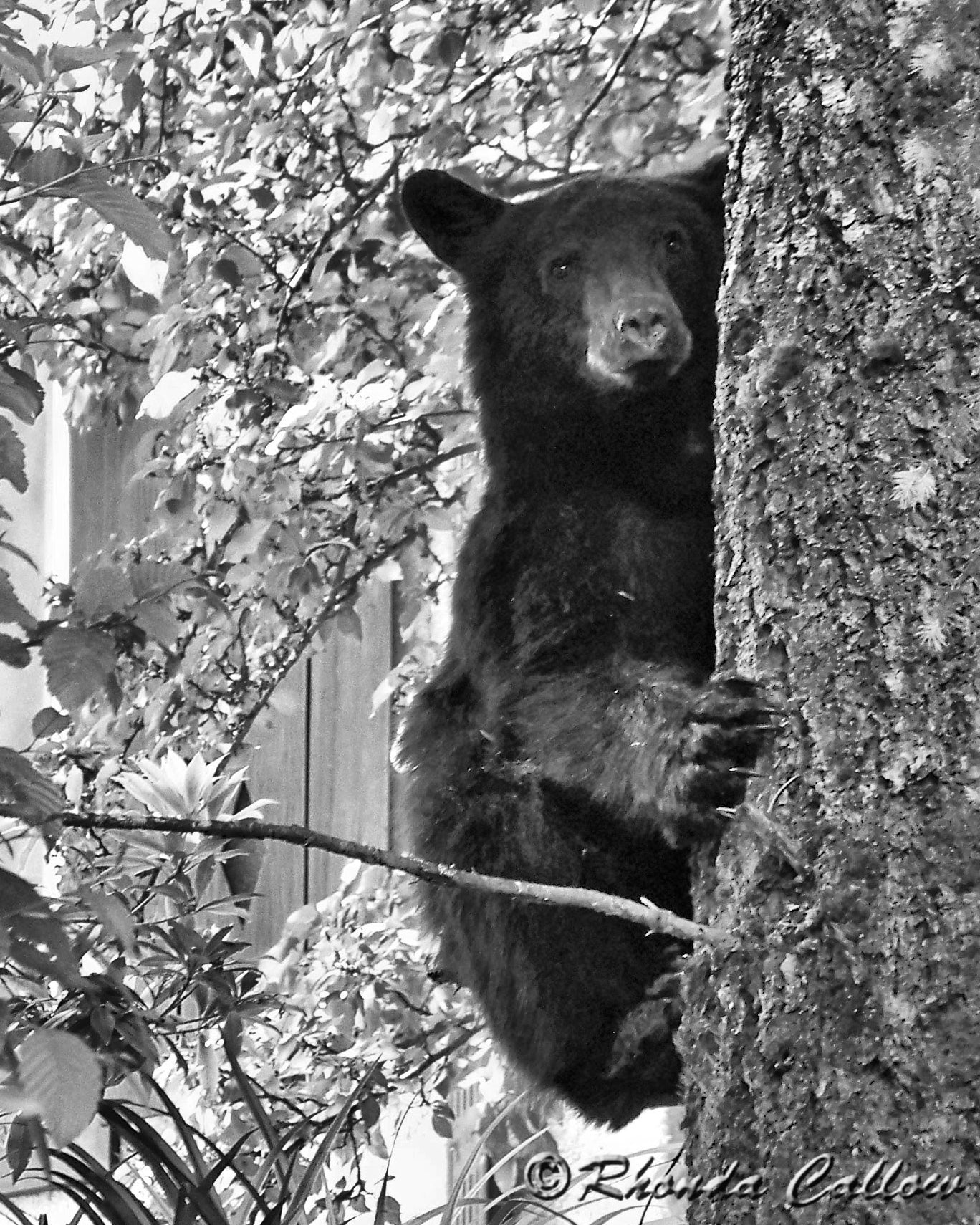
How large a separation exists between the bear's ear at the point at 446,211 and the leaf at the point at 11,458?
1.92 meters

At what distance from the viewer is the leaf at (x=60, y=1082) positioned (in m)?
1.00

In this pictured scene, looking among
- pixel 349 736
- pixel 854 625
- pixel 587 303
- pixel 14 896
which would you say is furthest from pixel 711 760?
pixel 349 736

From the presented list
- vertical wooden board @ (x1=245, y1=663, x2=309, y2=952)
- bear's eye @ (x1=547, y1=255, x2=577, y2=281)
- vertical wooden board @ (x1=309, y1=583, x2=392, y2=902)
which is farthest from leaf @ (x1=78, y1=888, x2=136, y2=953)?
vertical wooden board @ (x1=245, y1=663, x2=309, y2=952)

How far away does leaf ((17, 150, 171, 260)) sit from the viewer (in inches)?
52.7

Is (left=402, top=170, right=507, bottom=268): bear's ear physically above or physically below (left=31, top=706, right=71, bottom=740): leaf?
above

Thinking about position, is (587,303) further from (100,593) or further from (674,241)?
(100,593)

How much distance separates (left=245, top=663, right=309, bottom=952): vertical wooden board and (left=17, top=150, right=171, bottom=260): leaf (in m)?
3.60

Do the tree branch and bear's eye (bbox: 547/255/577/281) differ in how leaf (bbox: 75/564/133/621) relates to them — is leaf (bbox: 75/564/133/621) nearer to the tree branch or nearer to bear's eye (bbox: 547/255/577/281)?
the tree branch

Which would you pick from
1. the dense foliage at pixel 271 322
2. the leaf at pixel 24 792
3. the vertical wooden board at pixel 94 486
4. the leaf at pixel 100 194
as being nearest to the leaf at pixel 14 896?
the leaf at pixel 24 792

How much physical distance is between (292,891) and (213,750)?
1.86 metres

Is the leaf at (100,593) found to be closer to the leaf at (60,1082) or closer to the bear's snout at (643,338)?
the leaf at (60,1082)

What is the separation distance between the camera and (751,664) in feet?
4.83

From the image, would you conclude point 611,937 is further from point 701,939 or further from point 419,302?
point 419,302

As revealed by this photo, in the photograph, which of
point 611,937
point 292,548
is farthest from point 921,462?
point 292,548
